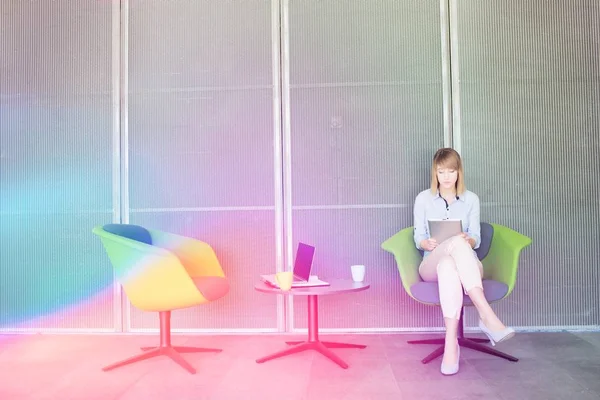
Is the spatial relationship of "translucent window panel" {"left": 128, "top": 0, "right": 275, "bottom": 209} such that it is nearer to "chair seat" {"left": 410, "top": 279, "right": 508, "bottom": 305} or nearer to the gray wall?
the gray wall

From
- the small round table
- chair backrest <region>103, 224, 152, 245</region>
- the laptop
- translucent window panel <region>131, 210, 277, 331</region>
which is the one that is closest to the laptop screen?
the laptop

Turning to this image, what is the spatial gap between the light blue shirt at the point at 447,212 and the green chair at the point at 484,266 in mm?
126

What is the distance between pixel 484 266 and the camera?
12.1 feet

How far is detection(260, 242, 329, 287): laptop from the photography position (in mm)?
3277

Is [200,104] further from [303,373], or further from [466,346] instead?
[466,346]

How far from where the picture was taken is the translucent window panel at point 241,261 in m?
4.09

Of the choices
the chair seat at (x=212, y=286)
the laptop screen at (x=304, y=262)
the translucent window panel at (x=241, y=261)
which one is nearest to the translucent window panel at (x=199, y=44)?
the translucent window panel at (x=241, y=261)

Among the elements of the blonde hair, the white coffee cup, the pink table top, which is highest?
the blonde hair

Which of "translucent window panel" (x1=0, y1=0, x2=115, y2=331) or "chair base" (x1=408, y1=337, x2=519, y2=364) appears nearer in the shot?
"chair base" (x1=408, y1=337, x2=519, y2=364)

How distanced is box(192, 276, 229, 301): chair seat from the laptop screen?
0.48m

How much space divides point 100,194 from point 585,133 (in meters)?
3.73

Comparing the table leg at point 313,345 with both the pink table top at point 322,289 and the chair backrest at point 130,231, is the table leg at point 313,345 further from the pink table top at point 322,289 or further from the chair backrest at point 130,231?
the chair backrest at point 130,231

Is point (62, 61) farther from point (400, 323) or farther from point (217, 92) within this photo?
point (400, 323)

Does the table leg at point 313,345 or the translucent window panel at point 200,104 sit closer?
the table leg at point 313,345
